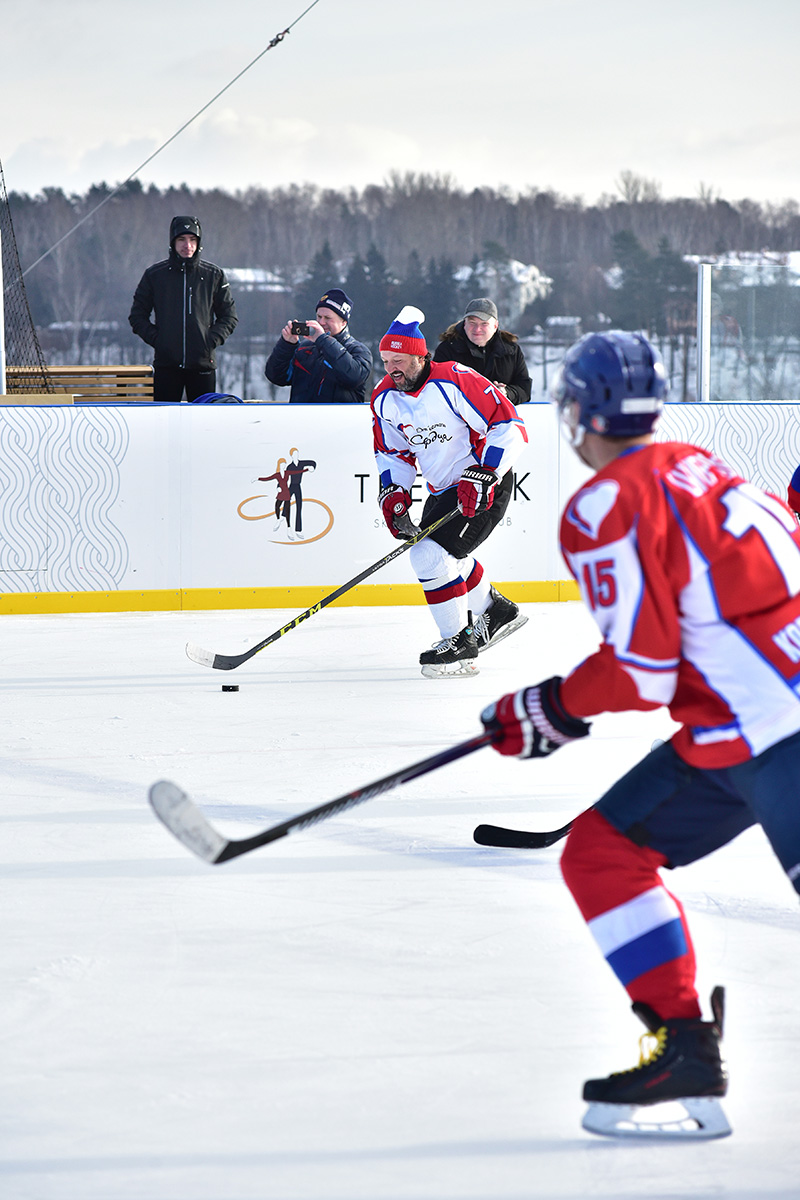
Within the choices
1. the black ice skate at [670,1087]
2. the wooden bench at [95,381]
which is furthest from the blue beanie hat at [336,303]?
the black ice skate at [670,1087]

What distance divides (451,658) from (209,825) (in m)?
2.92

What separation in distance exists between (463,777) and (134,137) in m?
17.7

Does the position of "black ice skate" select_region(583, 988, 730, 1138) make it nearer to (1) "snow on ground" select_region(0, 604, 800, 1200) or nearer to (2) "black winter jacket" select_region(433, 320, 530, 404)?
(1) "snow on ground" select_region(0, 604, 800, 1200)

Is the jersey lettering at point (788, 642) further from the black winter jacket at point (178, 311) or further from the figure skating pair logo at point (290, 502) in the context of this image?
the black winter jacket at point (178, 311)

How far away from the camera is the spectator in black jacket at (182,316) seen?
5.92m

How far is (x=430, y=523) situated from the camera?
4.43 metres

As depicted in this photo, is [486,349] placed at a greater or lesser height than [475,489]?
greater

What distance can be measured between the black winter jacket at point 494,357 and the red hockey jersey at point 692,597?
13.0ft

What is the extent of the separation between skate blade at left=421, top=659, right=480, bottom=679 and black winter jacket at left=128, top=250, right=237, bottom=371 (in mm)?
2341

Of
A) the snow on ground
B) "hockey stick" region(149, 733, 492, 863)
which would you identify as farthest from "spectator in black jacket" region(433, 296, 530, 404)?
"hockey stick" region(149, 733, 492, 863)

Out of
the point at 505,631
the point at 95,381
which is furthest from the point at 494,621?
the point at 95,381

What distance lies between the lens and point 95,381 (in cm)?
782

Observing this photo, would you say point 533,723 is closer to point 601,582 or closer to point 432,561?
point 601,582

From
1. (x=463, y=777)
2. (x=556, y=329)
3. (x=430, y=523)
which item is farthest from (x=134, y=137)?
(x=463, y=777)
